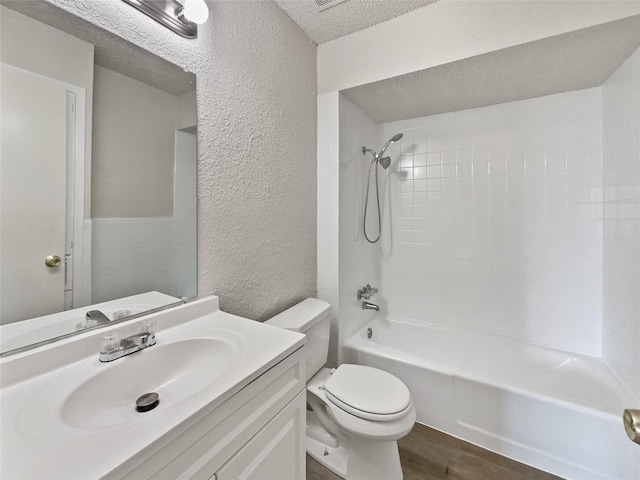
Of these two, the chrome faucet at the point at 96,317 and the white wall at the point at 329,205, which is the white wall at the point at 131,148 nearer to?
the chrome faucet at the point at 96,317

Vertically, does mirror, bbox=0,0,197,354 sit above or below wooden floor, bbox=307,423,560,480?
above

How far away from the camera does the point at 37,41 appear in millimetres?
717

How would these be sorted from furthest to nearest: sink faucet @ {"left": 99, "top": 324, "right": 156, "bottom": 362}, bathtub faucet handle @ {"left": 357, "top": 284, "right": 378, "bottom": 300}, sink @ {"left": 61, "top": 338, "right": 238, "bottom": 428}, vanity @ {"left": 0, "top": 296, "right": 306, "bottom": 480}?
bathtub faucet handle @ {"left": 357, "top": 284, "right": 378, "bottom": 300}
sink faucet @ {"left": 99, "top": 324, "right": 156, "bottom": 362}
sink @ {"left": 61, "top": 338, "right": 238, "bottom": 428}
vanity @ {"left": 0, "top": 296, "right": 306, "bottom": 480}

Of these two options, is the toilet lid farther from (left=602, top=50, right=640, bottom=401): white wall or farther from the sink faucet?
(left=602, top=50, right=640, bottom=401): white wall

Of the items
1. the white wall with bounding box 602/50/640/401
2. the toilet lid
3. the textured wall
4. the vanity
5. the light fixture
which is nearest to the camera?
the vanity

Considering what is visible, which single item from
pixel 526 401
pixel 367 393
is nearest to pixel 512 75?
pixel 526 401

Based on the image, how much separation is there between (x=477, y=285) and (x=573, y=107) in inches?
52.4

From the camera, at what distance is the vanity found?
1.50 feet

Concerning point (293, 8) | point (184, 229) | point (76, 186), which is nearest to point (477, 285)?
point (184, 229)

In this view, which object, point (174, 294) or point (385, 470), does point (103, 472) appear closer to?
point (174, 294)

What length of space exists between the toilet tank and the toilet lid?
0.12m

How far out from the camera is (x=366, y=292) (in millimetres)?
2129

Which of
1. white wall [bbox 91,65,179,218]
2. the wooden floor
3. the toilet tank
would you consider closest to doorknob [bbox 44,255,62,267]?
white wall [bbox 91,65,179,218]

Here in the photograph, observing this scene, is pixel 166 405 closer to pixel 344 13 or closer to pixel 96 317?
pixel 96 317
